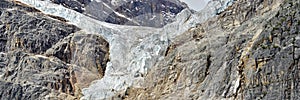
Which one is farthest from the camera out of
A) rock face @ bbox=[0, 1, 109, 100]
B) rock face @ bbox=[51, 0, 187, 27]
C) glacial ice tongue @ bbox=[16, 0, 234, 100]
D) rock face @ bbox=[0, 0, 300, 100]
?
rock face @ bbox=[51, 0, 187, 27]

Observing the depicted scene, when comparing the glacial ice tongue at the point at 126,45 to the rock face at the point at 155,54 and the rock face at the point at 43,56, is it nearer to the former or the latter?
the rock face at the point at 155,54

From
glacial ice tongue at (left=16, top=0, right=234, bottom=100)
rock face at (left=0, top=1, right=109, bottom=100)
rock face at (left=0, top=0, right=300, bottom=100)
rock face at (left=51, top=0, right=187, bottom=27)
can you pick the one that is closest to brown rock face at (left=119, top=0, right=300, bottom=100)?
rock face at (left=0, top=0, right=300, bottom=100)

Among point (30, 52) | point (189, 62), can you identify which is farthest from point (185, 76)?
point (30, 52)

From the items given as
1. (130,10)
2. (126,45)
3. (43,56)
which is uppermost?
(130,10)

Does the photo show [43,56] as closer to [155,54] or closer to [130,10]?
[155,54]

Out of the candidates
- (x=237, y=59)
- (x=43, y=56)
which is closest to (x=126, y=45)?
(x=43, y=56)

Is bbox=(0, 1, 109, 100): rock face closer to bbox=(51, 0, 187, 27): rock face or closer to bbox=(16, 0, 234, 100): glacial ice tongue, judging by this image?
bbox=(16, 0, 234, 100): glacial ice tongue
